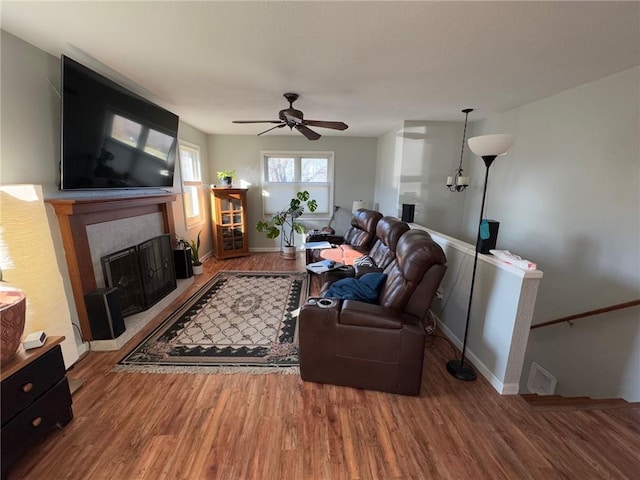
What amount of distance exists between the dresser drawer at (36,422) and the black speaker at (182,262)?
220 cm

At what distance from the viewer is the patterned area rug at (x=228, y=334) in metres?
2.18

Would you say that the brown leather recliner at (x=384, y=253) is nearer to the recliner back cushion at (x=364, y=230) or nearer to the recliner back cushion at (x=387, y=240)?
the recliner back cushion at (x=387, y=240)

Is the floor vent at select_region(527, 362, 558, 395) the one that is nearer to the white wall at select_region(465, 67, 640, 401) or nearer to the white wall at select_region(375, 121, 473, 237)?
the white wall at select_region(465, 67, 640, 401)

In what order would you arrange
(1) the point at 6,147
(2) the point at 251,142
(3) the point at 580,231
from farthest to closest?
1. (2) the point at 251,142
2. (3) the point at 580,231
3. (1) the point at 6,147

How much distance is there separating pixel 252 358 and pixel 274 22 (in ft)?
8.03

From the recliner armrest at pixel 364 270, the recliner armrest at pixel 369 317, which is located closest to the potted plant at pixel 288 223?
the recliner armrest at pixel 364 270

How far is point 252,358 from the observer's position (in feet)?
7.38

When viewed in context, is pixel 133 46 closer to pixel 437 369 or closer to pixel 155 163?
pixel 155 163

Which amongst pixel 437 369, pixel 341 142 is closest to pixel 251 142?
pixel 341 142

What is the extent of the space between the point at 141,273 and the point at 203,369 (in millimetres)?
1479

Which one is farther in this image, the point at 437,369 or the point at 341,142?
the point at 341,142

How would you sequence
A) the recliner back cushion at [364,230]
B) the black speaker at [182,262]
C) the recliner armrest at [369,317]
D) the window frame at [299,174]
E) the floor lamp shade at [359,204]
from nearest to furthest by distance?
the recliner armrest at [369,317], the black speaker at [182,262], the recliner back cushion at [364,230], the floor lamp shade at [359,204], the window frame at [299,174]

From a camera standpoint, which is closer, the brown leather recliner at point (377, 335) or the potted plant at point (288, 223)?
the brown leather recliner at point (377, 335)

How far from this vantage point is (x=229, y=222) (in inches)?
202
